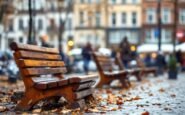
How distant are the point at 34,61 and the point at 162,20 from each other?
269 ft

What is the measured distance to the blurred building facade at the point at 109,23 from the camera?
294ft

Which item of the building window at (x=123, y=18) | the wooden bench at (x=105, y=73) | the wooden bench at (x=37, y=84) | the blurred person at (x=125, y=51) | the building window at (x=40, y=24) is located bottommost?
the building window at (x=40, y=24)

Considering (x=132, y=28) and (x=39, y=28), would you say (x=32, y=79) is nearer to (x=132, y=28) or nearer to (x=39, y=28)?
(x=132, y=28)

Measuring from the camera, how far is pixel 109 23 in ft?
302

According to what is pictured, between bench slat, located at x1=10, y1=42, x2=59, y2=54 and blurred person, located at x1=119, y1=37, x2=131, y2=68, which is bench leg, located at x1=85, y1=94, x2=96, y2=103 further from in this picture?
blurred person, located at x1=119, y1=37, x2=131, y2=68

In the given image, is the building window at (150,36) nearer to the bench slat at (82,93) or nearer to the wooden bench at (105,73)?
the wooden bench at (105,73)

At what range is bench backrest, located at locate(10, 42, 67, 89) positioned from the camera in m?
8.53

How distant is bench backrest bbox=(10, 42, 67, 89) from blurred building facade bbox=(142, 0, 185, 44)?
3036 inches

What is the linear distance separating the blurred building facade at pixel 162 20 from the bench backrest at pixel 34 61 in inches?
3036

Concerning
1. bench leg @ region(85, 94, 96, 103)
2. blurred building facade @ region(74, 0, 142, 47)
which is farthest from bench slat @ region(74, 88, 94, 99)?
blurred building facade @ region(74, 0, 142, 47)

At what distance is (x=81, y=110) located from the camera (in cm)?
876

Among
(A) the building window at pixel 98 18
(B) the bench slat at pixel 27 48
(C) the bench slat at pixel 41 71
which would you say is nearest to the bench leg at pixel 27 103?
(C) the bench slat at pixel 41 71

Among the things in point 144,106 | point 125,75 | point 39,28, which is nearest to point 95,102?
point 144,106

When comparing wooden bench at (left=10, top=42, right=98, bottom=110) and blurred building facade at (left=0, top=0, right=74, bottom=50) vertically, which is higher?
wooden bench at (left=10, top=42, right=98, bottom=110)
